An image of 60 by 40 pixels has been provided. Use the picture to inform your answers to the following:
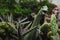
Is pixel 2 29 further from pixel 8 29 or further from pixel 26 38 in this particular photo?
pixel 26 38

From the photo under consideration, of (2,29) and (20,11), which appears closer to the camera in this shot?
(2,29)

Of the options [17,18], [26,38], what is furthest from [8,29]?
[17,18]

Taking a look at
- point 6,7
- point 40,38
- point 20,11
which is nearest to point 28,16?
point 20,11

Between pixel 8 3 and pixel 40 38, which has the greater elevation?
pixel 8 3

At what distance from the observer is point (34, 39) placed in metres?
1.58

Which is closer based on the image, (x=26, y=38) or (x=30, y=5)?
(x=26, y=38)

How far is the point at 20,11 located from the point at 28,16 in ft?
0.36

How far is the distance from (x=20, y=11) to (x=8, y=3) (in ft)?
0.74

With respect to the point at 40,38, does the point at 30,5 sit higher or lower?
higher

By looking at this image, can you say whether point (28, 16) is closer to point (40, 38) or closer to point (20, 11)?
point (20, 11)

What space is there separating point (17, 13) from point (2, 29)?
A: 1.59 ft

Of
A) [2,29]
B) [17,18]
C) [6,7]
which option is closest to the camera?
[2,29]

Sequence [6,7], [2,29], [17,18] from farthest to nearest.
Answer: [6,7] < [17,18] < [2,29]

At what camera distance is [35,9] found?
2137 millimetres
